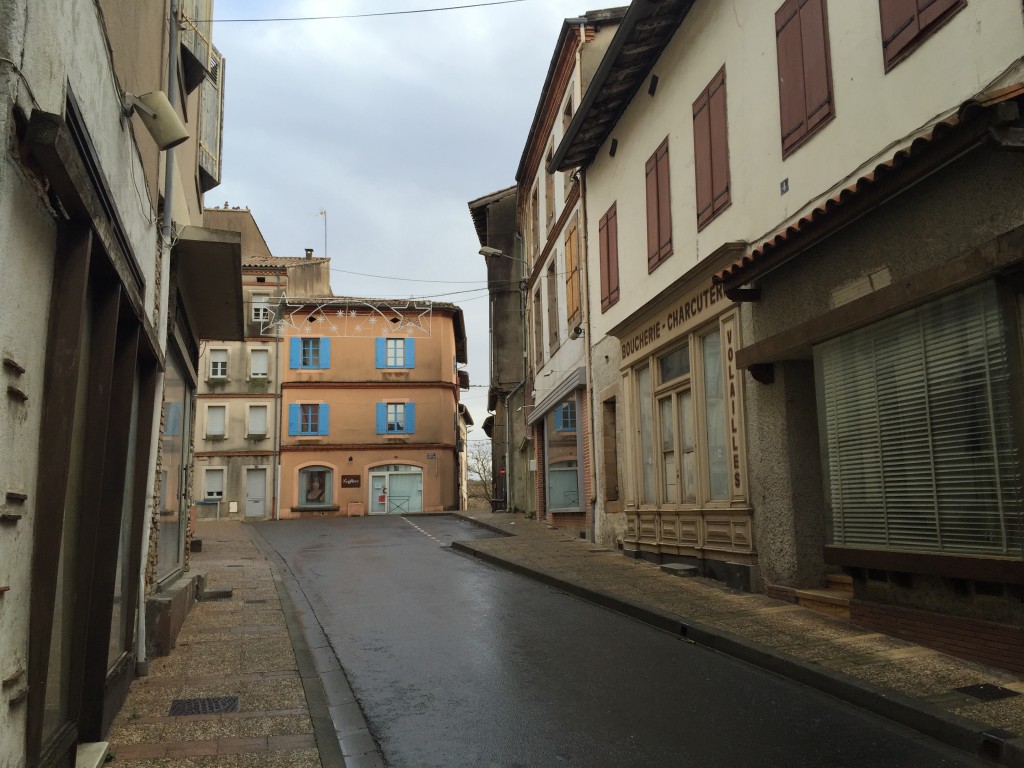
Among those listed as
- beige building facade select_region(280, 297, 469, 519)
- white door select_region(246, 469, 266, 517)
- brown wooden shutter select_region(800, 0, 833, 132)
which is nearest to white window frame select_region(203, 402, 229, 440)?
white door select_region(246, 469, 266, 517)

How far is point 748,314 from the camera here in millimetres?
10047

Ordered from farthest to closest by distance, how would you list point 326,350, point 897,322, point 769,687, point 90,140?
point 326,350 < point 897,322 < point 769,687 < point 90,140

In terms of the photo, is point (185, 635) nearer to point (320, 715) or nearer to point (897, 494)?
point (320, 715)

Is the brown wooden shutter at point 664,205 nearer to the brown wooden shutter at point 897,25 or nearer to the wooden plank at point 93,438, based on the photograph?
the brown wooden shutter at point 897,25

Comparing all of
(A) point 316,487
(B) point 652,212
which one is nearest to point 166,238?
(B) point 652,212

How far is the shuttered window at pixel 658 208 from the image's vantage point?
12.8 metres

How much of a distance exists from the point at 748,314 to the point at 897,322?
2.76 m

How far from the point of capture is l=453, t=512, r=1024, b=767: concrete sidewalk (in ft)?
16.6

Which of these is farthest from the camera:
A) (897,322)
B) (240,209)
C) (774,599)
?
(240,209)

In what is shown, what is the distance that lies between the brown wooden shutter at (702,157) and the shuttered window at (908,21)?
149 inches

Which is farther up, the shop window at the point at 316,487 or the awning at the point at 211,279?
the awning at the point at 211,279

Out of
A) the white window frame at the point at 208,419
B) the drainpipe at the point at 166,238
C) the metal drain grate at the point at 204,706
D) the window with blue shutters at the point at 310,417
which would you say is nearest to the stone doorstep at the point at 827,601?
the metal drain grate at the point at 204,706

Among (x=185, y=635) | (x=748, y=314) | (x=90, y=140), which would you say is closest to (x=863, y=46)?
(x=748, y=314)

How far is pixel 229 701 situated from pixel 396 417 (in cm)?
3372
